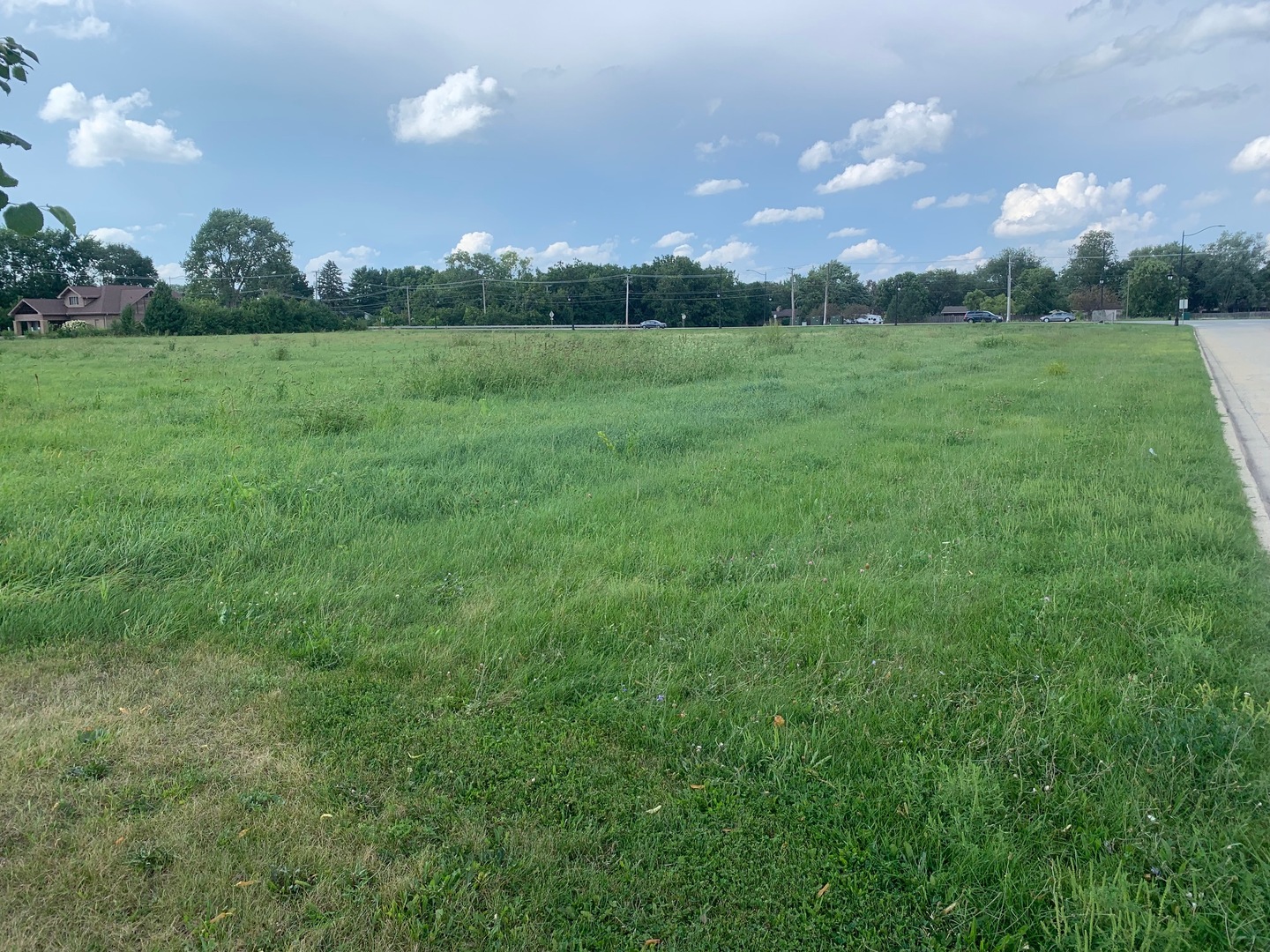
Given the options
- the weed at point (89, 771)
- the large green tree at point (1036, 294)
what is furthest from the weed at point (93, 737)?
the large green tree at point (1036, 294)

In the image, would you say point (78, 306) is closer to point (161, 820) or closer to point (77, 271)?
point (77, 271)

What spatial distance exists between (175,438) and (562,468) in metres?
5.54

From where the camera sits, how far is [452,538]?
236 inches

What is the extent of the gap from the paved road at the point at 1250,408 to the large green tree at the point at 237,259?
341 ft

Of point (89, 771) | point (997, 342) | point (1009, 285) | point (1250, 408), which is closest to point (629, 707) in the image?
point (89, 771)

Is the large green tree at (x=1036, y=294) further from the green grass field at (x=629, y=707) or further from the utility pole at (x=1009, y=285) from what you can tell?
the green grass field at (x=629, y=707)

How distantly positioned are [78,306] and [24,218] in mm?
93322

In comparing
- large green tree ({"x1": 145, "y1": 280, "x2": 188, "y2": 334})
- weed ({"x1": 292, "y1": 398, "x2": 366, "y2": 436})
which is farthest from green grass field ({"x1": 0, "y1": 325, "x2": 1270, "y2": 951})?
large green tree ({"x1": 145, "y1": 280, "x2": 188, "y2": 334})

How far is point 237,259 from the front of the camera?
98.9 metres

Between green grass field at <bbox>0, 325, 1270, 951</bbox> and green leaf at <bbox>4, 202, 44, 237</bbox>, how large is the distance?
210 centimetres

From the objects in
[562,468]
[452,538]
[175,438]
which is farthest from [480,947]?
[175,438]

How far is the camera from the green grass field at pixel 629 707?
247cm

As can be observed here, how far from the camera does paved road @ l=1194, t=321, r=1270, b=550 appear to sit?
753cm

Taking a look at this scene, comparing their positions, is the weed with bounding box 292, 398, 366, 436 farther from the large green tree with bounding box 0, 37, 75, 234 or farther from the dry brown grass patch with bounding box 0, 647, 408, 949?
the large green tree with bounding box 0, 37, 75, 234
